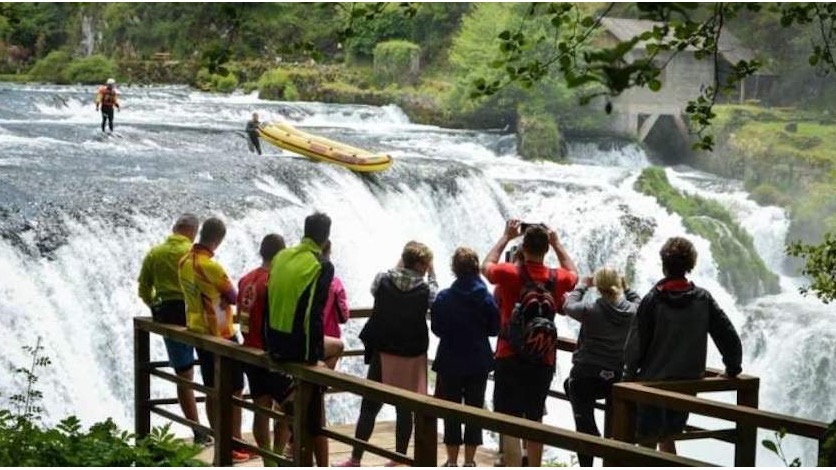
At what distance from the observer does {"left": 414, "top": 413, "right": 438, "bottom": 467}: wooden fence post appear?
5.76m

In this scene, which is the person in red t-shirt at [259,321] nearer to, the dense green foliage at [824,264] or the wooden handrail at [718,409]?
the wooden handrail at [718,409]

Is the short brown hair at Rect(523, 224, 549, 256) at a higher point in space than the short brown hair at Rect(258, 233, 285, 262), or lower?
higher

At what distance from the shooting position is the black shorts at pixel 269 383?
6.94 m

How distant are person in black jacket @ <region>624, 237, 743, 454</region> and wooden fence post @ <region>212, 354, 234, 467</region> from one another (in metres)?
1.70

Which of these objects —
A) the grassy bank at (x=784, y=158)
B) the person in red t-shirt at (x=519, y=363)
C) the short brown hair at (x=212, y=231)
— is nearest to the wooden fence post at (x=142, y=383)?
the short brown hair at (x=212, y=231)

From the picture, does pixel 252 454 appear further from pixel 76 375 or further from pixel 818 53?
pixel 76 375

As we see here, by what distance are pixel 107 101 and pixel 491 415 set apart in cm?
1129

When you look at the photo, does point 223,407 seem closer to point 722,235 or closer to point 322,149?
point 322,149

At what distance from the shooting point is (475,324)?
6902 millimetres

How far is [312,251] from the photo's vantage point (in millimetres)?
6363

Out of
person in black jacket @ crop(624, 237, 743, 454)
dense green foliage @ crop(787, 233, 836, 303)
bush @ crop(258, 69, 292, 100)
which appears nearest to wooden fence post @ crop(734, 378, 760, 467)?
person in black jacket @ crop(624, 237, 743, 454)

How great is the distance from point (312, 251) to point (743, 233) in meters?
12.9

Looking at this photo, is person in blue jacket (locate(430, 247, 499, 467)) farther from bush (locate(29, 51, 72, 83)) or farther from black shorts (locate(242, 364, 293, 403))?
bush (locate(29, 51, 72, 83))

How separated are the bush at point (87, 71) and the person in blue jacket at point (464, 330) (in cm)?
995
